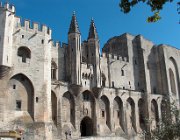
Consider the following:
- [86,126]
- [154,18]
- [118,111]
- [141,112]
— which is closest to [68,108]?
[86,126]

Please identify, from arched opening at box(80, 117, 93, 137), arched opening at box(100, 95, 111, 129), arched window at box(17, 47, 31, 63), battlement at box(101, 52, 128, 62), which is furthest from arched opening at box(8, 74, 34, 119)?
battlement at box(101, 52, 128, 62)

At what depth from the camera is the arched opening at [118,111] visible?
129 feet

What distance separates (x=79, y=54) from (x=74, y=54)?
28.2 inches

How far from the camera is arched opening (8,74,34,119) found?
26344 millimetres

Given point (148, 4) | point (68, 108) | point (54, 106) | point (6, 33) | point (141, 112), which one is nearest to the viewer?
point (148, 4)

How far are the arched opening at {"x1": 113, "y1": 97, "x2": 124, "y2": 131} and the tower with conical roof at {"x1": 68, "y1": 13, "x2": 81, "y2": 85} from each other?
8172mm

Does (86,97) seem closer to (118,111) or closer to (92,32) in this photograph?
(118,111)

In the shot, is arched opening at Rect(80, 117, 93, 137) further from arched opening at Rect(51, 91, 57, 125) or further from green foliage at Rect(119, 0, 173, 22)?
green foliage at Rect(119, 0, 173, 22)

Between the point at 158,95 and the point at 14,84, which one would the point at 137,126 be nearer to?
the point at 158,95

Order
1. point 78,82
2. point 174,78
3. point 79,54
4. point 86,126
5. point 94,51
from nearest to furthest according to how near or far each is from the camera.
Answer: point 78,82
point 79,54
point 86,126
point 94,51
point 174,78

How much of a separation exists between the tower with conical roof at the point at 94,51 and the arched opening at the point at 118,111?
504cm

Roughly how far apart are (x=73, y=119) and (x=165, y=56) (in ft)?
73.9

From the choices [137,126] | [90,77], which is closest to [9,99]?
[90,77]

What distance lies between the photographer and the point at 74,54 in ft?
113
